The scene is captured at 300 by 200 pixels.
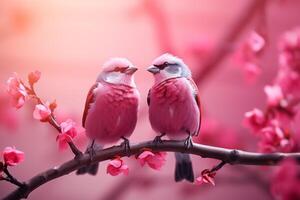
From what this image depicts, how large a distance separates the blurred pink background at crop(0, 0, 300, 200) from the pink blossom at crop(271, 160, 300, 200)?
44cm

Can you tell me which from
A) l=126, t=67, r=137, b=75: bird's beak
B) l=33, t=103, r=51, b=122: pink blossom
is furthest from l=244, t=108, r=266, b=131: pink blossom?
l=33, t=103, r=51, b=122: pink blossom

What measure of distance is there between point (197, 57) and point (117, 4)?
0.72 feet

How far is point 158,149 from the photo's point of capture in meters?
0.67

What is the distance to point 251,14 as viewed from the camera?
3.46 feet

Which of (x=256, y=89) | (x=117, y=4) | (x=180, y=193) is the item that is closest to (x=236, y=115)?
(x=256, y=89)

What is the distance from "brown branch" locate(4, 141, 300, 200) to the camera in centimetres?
65

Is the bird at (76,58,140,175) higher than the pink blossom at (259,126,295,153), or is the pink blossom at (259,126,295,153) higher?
the bird at (76,58,140,175)

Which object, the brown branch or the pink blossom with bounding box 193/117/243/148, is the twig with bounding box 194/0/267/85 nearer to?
the pink blossom with bounding box 193/117/243/148

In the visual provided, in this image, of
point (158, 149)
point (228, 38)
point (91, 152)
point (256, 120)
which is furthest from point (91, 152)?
point (228, 38)

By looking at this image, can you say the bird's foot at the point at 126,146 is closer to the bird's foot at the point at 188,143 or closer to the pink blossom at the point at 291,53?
the bird's foot at the point at 188,143

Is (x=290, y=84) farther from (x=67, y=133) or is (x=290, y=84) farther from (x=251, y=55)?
(x=67, y=133)

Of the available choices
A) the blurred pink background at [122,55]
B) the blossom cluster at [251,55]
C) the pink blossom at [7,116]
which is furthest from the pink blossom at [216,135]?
the pink blossom at [7,116]

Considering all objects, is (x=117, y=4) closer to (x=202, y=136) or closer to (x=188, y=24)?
(x=188, y=24)

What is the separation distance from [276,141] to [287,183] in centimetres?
25
